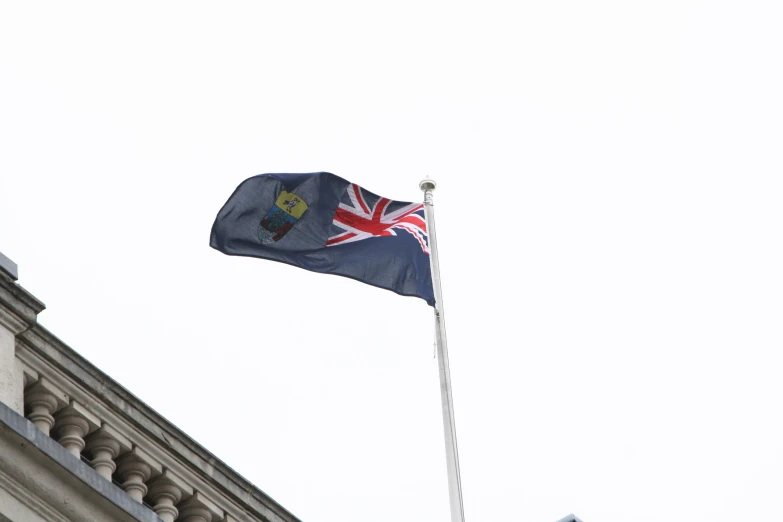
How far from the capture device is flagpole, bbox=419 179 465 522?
1731cm

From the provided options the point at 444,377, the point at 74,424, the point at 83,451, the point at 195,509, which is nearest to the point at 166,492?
the point at 195,509

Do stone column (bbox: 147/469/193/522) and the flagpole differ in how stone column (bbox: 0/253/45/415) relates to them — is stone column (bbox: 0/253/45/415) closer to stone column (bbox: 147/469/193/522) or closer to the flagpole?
stone column (bbox: 147/469/193/522)

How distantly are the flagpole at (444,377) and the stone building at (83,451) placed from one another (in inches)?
154

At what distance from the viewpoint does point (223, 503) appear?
1348cm

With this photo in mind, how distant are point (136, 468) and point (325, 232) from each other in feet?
27.4

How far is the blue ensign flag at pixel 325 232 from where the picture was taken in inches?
803

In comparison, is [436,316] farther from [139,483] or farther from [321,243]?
[139,483]

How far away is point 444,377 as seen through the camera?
738 inches

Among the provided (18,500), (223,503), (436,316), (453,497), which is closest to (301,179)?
(436,316)

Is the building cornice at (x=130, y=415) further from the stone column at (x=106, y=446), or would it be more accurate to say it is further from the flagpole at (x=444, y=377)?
the flagpole at (x=444, y=377)

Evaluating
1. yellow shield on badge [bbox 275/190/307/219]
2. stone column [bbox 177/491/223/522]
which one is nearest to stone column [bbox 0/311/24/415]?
stone column [bbox 177/491/223/522]

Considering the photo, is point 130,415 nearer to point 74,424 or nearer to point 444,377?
point 74,424

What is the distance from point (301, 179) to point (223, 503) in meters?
8.20

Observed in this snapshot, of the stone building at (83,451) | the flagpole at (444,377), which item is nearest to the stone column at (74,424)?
the stone building at (83,451)
